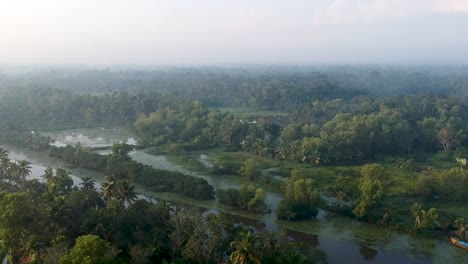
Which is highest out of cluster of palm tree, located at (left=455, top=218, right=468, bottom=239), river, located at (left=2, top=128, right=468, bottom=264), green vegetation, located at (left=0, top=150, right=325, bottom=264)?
green vegetation, located at (left=0, top=150, right=325, bottom=264)

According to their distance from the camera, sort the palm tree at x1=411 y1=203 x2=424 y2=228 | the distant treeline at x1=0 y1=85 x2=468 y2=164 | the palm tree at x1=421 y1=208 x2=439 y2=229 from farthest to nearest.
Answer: the distant treeline at x1=0 y1=85 x2=468 y2=164, the palm tree at x1=411 y1=203 x2=424 y2=228, the palm tree at x1=421 y1=208 x2=439 y2=229

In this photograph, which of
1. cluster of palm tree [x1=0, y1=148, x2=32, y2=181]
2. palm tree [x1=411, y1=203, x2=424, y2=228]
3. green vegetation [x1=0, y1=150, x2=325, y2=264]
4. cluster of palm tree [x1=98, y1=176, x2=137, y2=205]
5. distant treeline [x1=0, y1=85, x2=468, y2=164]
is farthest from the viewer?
distant treeline [x1=0, y1=85, x2=468, y2=164]

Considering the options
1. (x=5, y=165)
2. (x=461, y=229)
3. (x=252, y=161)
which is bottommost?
(x=461, y=229)

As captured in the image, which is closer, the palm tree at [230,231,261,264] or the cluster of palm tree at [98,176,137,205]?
the palm tree at [230,231,261,264]

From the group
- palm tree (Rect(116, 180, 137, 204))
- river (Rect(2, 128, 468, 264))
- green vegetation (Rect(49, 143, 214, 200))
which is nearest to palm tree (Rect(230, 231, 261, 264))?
river (Rect(2, 128, 468, 264))

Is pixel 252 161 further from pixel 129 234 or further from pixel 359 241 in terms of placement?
pixel 129 234

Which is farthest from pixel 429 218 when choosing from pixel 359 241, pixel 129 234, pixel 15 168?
pixel 15 168

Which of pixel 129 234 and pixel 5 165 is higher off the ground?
pixel 5 165

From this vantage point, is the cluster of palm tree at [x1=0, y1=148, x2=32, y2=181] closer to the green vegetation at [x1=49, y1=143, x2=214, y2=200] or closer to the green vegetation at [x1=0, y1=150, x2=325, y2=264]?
the green vegetation at [x1=49, y1=143, x2=214, y2=200]

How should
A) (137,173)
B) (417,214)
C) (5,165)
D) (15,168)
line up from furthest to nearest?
(137,173), (5,165), (15,168), (417,214)

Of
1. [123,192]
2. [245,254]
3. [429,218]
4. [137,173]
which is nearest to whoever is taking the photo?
[245,254]

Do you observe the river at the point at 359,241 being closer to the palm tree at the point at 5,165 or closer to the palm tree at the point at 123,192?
the palm tree at the point at 123,192

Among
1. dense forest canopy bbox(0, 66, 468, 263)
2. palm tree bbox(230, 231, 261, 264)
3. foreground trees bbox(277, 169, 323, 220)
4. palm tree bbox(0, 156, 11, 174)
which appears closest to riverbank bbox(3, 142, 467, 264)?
foreground trees bbox(277, 169, 323, 220)

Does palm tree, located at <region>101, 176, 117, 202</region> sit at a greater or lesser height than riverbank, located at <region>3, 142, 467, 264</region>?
greater
